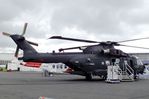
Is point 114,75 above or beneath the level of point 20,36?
beneath

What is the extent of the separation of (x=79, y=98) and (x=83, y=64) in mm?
16636

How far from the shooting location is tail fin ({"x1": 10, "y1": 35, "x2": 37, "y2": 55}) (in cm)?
3180

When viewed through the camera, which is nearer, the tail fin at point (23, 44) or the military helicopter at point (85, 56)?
the military helicopter at point (85, 56)

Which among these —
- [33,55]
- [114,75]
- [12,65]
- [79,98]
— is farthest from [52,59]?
[12,65]

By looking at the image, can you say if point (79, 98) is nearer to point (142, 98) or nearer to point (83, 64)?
point (142, 98)

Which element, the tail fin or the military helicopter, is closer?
the military helicopter

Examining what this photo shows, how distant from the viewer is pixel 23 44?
3222cm

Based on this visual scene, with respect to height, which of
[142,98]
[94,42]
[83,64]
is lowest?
[142,98]

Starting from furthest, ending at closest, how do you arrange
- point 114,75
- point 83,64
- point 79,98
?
point 83,64, point 114,75, point 79,98

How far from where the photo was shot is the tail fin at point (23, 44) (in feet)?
104

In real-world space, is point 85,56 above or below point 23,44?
below

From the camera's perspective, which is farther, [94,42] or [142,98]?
[94,42]

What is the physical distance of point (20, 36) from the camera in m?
31.9

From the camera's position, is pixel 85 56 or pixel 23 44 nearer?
pixel 85 56
